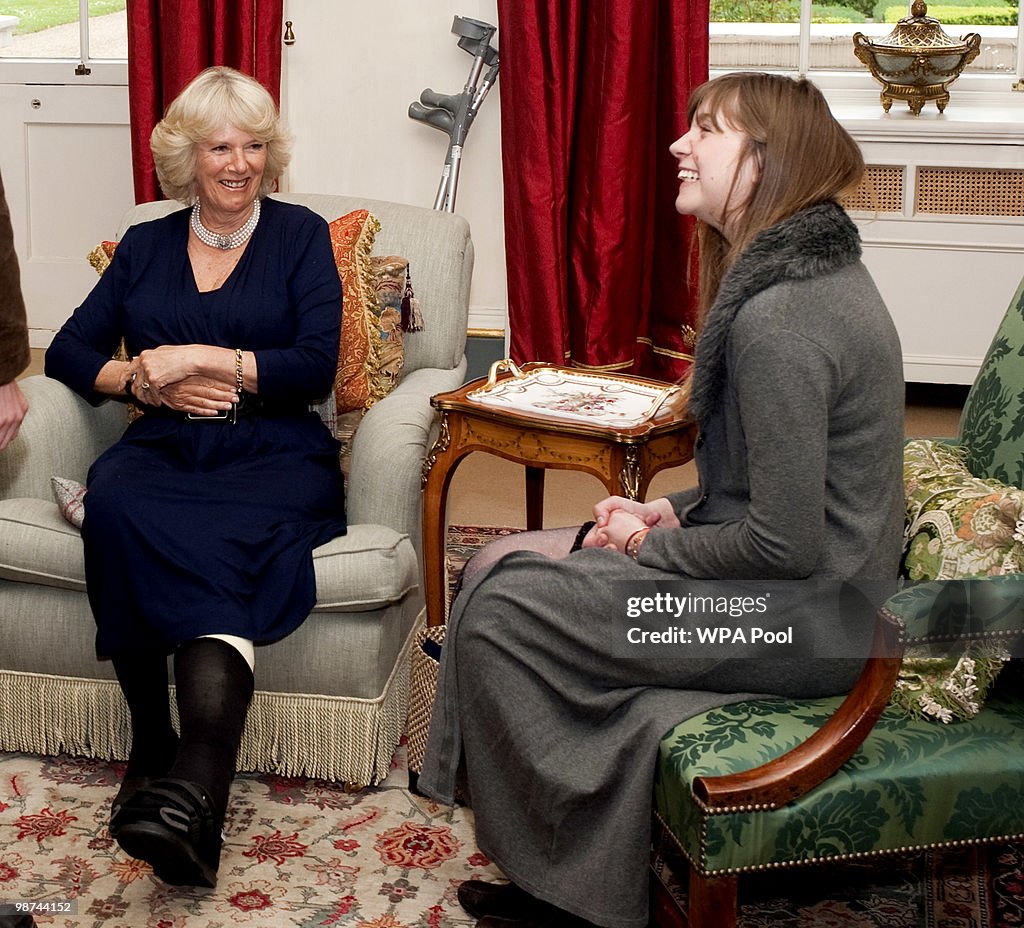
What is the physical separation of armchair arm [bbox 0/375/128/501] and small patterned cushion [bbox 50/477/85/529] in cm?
15

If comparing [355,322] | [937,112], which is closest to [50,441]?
[355,322]

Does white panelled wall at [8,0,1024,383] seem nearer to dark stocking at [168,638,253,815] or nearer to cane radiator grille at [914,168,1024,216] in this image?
cane radiator grille at [914,168,1024,216]

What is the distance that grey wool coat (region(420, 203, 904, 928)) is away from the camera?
65.2 inches

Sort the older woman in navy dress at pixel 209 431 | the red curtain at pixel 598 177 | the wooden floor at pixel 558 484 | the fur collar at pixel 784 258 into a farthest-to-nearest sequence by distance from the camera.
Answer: the red curtain at pixel 598 177 → the wooden floor at pixel 558 484 → the older woman in navy dress at pixel 209 431 → the fur collar at pixel 784 258

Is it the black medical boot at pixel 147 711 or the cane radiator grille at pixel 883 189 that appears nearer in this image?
the black medical boot at pixel 147 711

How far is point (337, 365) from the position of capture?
2.67 meters

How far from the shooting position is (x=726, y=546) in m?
1.74

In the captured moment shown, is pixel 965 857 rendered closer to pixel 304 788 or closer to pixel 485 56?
pixel 304 788

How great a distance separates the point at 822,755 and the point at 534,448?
39.8 inches

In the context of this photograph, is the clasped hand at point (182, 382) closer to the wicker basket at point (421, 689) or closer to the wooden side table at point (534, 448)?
the wooden side table at point (534, 448)

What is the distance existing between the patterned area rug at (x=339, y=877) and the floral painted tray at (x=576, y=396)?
731mm

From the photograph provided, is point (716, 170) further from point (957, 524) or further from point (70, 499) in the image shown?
point (70, 499)

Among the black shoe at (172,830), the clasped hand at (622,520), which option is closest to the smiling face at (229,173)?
the clasped hand at (622,520)

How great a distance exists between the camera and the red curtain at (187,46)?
4266 mm
